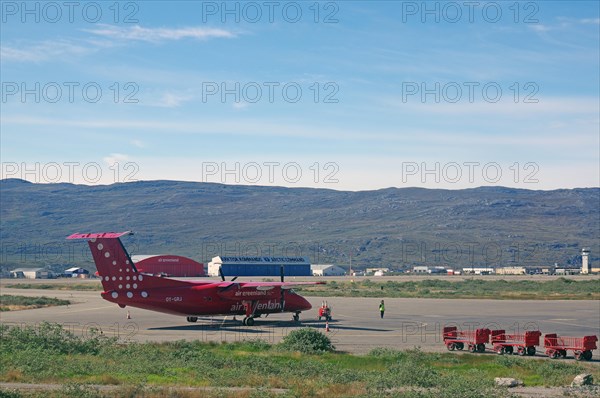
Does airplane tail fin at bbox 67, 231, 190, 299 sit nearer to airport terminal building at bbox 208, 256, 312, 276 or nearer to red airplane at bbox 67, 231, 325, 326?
red airplane at bbox 67, 231, 325, 326

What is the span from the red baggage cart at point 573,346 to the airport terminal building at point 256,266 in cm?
11159

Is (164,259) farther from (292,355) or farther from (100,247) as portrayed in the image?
(292,355)

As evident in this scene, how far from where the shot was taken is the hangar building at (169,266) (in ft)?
477

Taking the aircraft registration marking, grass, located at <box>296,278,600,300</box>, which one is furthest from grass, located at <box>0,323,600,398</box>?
grass, located at <box>296,278,600,300</box>

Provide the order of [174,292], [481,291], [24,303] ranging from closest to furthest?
1. [174,292]
2. [24,303]
3. [481,291]

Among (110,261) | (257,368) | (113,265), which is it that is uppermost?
(110,261)

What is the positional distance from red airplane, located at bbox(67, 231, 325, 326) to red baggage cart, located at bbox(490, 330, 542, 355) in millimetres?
15724

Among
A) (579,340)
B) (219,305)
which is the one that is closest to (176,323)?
(219,305)

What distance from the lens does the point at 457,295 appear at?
95375 millimetres

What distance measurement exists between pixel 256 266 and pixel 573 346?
122m

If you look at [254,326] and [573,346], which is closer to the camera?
[573,346]

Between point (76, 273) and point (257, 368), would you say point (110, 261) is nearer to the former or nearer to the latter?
point (257, 368)

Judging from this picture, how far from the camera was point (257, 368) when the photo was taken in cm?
3048

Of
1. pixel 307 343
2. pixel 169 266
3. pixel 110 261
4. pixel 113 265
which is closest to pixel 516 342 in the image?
pixel 307 343
